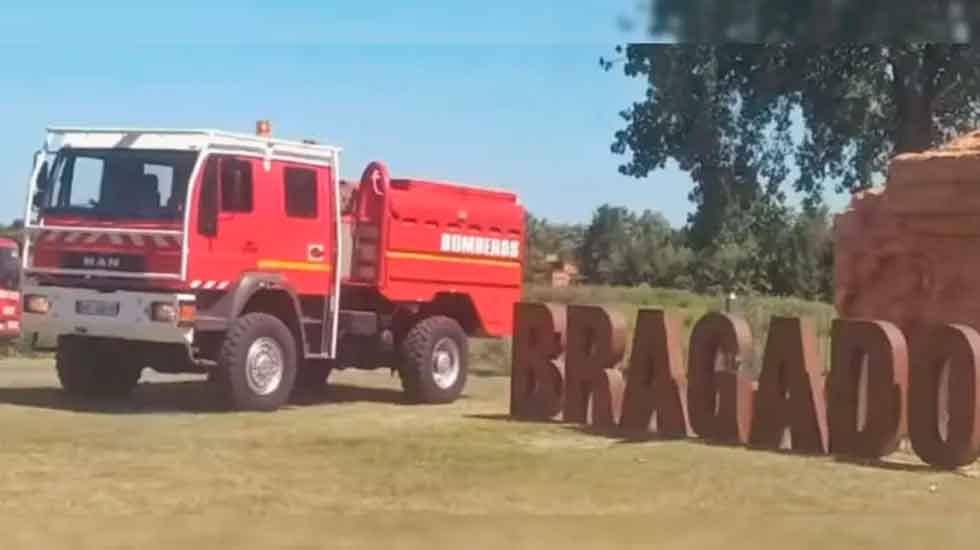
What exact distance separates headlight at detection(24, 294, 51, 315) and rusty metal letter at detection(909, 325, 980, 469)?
7425 mm

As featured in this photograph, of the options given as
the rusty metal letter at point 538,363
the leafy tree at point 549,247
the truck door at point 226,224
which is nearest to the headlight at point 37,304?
the truck door at point 226,224

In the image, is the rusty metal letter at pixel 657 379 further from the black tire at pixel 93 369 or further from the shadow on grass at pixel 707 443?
the black tire at pixel 93 369

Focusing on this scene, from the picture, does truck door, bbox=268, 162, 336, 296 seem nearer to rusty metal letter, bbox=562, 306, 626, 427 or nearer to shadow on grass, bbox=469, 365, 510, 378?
rusty metal letter, bbox=562, 306, 626, 427

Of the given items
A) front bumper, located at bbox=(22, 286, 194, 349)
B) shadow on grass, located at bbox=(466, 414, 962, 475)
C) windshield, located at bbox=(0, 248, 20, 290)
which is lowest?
shadow on grass, located at bbox=(466, 414, 962, 475)

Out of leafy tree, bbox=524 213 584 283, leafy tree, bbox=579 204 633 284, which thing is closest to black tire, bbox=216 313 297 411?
leafy tree, bbox=524 213 584 283

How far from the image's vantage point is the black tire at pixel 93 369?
15.5 metres

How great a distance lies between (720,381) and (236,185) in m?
4.63

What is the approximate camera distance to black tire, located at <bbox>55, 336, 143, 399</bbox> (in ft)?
50.9

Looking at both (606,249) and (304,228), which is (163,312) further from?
(606,249)

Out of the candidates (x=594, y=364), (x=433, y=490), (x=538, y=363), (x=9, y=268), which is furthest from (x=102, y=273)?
(x=9, y=268)

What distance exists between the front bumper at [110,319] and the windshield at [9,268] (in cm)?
833

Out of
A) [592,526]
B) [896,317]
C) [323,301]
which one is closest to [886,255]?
[896,317]

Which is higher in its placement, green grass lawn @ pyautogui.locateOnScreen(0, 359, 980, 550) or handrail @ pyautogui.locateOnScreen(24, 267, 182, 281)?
handrail @ pyautogui.locateOnScreen(24, 267, 182, 281)

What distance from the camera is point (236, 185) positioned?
14.4 metres
